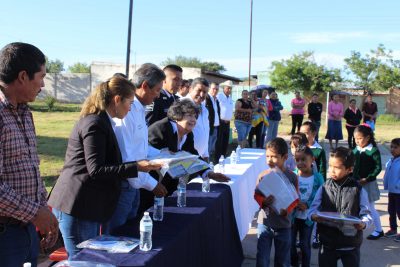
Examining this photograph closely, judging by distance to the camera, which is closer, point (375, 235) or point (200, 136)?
point (200, 136)

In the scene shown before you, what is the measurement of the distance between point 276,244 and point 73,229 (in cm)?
179

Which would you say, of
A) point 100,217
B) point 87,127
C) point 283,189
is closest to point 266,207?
point 283,189

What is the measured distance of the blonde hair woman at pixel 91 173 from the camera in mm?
2352

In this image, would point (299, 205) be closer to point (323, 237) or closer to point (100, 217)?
point (323, 237)

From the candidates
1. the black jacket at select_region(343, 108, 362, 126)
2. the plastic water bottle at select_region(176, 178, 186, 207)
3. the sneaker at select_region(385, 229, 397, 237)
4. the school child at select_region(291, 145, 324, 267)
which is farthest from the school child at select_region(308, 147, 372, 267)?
the black jacket at select_region(343, 108, 362, 126)

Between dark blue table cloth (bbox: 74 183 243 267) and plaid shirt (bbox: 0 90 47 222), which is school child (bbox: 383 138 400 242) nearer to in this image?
dark blue table cloth (bbox: 74 183 243 267)

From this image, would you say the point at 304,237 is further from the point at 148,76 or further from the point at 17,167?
the point at 17,167

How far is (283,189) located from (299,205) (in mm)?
299

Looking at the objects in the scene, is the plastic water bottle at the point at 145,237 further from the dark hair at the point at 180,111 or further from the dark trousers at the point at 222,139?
the dark trousers at the point at 222,139

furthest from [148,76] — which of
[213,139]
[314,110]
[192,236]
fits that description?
[314,110]

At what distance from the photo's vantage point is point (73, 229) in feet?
8.03

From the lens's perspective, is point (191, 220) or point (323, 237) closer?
point (191, 220)

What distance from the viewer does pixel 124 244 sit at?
7.29 feet

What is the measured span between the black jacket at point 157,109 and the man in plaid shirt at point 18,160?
2.26 m
